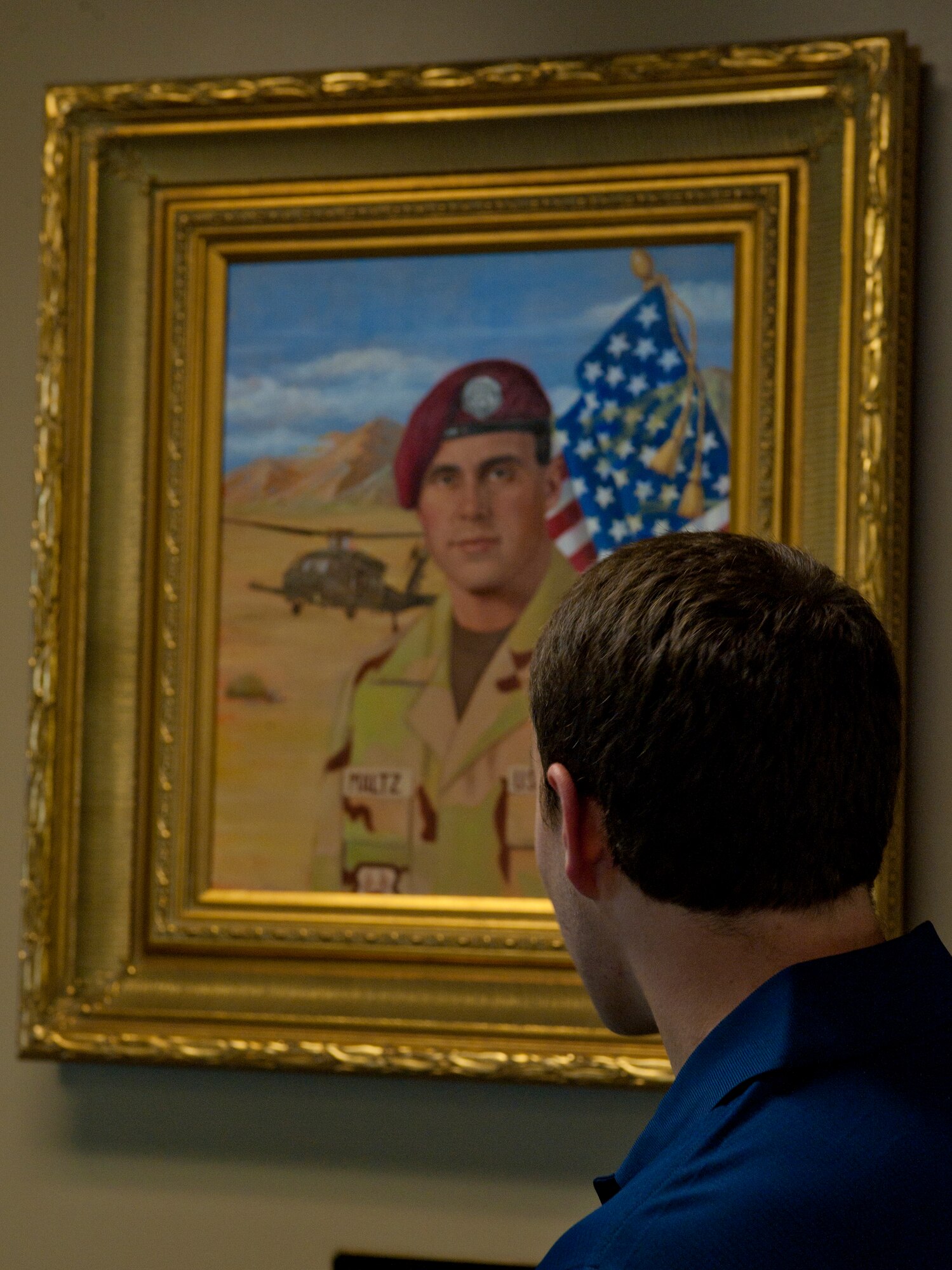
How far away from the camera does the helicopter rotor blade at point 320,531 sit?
2.08 metres

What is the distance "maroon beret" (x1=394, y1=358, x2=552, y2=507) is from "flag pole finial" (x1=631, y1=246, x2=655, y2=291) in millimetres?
207

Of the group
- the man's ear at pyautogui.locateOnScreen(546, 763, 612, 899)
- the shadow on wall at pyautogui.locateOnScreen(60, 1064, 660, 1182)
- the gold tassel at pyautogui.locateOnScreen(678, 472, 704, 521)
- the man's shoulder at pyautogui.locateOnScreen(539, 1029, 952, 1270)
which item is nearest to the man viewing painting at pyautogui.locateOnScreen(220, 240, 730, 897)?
the gold tassel at pyautogui.locateOnScreen(678, 472, 704, 521)

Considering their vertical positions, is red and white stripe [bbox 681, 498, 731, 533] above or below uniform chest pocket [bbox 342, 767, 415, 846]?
above

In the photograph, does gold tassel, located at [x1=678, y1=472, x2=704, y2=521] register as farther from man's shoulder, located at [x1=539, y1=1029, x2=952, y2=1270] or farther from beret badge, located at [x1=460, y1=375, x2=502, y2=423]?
man's shoulder, located at [x1=539, y1=1029, x2=952, y2=1270]

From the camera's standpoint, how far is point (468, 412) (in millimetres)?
2064

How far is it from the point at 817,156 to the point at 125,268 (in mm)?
1039

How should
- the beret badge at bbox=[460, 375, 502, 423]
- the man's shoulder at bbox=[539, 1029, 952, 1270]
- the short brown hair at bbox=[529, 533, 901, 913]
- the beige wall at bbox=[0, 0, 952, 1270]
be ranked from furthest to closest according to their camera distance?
the beret badge at bbox=[460, 375, 502, 423]
the beige wall at bbox=[0, 0, 952, 1270]
the short brown hair at bbox=[529, 533, 901, 913]
the man's shoulder at bbox=[539, 1029, 952, 1270]

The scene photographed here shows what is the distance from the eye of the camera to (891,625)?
6.23 ft

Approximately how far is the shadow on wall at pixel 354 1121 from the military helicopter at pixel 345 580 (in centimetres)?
69

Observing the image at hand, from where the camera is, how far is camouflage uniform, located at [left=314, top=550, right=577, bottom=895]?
2.03m

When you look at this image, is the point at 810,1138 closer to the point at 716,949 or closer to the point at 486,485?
the point at 716,949

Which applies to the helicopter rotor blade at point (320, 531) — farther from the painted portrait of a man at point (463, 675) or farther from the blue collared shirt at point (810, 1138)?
the blue collared shirt at point (810, 1138)

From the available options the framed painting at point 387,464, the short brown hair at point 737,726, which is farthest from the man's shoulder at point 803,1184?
the framed painting at point 387,464

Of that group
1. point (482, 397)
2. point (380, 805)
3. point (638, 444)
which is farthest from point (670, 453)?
point (380, 805)
